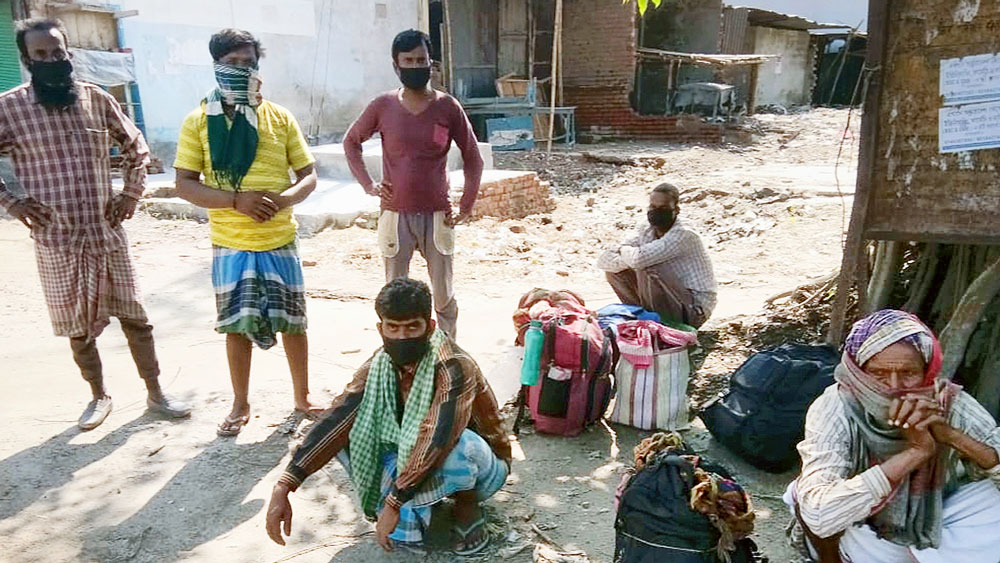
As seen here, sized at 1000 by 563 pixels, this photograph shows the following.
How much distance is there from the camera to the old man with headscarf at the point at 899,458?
1.98 meters

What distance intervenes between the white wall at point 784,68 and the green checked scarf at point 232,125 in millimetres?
20674

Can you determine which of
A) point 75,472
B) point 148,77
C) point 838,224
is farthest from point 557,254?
point 148,77

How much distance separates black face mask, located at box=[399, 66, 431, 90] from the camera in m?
3.88

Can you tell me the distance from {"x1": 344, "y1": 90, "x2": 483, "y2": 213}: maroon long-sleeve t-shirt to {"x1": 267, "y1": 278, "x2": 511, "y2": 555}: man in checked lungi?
5.21 ft

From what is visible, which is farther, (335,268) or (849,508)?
(335,268)

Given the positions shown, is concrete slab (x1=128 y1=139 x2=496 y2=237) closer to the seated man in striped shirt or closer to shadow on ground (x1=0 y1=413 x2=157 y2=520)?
the seated man in striped shirt

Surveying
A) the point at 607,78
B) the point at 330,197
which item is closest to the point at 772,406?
the point at 330,197

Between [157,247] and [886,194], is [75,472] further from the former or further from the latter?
[157,247]

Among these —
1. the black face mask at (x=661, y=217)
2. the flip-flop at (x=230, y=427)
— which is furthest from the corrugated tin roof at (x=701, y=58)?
the flip-flop at (x=230, y=427)

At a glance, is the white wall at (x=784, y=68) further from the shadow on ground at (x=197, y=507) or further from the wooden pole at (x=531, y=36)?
the shadow on ground at (x=197, y=507)

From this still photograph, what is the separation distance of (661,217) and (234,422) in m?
2.47

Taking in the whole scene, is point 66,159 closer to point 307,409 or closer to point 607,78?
point 307,409

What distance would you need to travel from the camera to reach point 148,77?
10.9 meters

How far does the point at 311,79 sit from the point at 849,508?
12.6 meters
